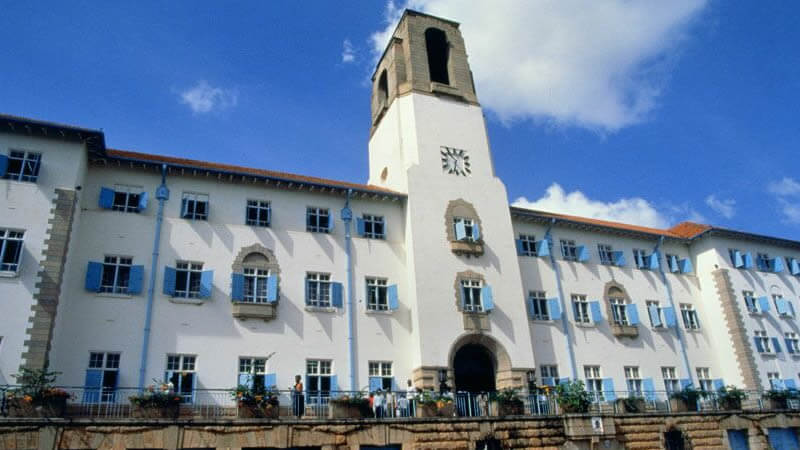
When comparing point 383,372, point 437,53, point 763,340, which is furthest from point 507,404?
point 437,53

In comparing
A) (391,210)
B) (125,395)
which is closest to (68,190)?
(125,395)

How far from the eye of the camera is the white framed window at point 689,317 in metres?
33.7

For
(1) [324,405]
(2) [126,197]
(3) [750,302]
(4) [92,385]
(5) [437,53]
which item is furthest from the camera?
(5) [437,53]

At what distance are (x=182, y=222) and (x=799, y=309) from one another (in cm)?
3759

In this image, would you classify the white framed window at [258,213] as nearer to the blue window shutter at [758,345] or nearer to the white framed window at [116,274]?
the white framed window at [116,274]

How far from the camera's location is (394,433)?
67.6 ft

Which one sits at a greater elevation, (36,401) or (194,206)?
(194,206)

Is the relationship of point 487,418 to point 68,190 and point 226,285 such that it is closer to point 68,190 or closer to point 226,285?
point 226,285

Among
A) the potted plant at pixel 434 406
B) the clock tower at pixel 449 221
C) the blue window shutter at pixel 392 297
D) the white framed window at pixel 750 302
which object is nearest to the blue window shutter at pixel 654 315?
the white framed window at pixel 750 302

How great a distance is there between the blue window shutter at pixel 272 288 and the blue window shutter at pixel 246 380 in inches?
123

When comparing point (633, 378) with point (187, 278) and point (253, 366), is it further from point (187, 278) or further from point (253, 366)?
point (187, 278)

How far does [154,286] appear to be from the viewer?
2259cm

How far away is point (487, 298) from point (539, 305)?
14.0ft

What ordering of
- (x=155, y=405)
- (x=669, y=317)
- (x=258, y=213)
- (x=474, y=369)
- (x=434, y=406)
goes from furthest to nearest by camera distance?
(x=669, y=317), (x=474, y=369), (x=258, y=213), (x=434, y=406), (x=155, y=405)
